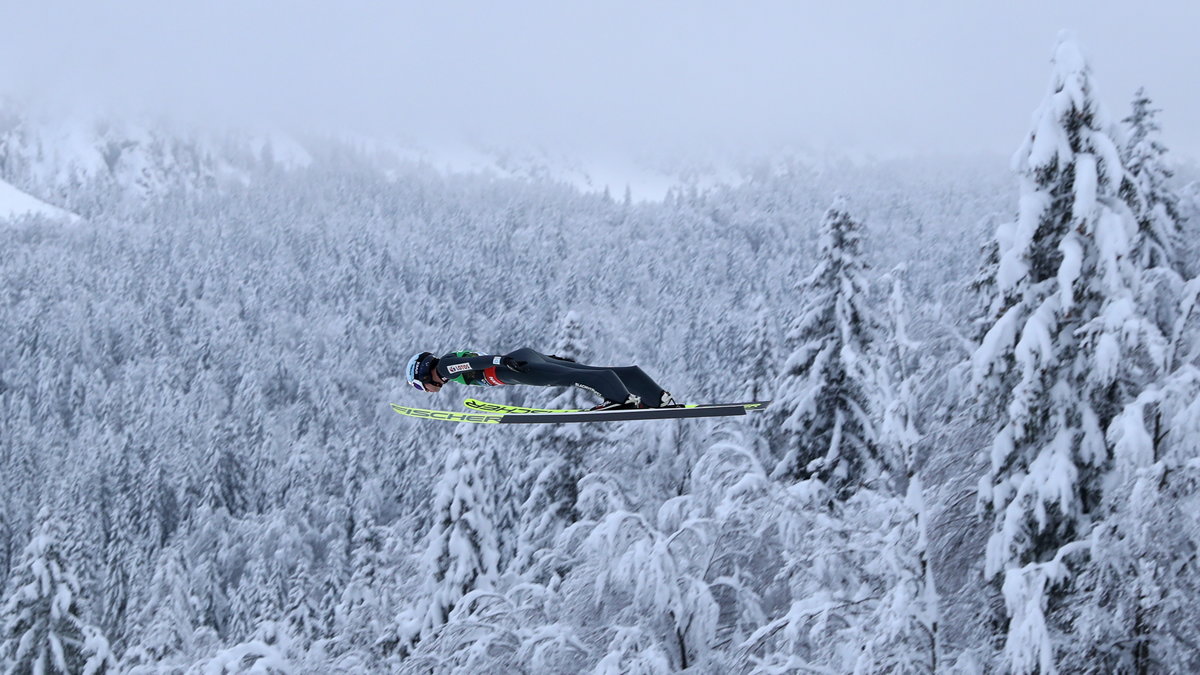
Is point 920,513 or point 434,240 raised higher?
point 434,240

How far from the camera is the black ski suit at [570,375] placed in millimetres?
10023

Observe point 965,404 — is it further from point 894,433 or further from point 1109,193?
point 1109,193

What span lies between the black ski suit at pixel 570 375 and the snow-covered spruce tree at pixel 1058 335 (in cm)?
361

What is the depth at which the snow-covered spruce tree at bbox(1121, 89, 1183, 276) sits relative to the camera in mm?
17703

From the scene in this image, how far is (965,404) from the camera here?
40.9 feet

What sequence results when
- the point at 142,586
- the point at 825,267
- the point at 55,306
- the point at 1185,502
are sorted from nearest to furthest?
the point at 1185,502 → the point at 825,267 → the point at 142,586 → the point at 55,306

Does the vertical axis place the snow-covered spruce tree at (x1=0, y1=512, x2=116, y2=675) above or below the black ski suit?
below

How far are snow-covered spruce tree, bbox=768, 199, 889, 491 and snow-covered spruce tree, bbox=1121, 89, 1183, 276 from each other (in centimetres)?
446

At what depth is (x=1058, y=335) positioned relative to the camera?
11188 millimetres

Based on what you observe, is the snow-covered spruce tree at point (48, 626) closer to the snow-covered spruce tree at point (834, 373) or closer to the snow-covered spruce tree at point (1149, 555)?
the snow-covered spruce tree at point (834, 373)

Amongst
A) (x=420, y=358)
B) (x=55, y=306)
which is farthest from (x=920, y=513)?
(x=55, y=306)

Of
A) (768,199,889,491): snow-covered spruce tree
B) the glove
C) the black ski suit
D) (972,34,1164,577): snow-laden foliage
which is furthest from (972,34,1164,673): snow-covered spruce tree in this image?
(768,199,889,491): snow-covered spruce tree

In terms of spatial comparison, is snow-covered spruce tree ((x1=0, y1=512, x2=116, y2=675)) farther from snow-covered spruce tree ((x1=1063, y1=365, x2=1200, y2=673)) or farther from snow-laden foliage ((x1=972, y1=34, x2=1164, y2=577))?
snow-covered spruce tree ((x1=1063, y1=365, x2=1200, y2=673))

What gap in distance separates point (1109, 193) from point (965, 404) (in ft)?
9.11
